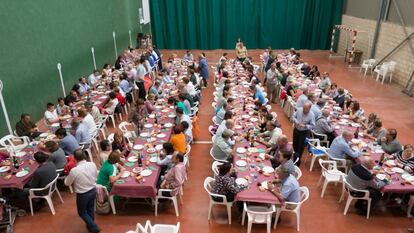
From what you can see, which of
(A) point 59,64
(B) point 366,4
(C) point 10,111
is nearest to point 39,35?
(A) point 59,64

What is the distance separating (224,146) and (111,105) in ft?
16.0

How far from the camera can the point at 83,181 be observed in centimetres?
520

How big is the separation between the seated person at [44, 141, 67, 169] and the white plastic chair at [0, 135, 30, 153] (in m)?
1.38

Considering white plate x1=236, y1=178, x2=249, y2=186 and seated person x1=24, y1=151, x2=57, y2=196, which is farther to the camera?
seated person x1=24, y1=151, x2=57, y2=196

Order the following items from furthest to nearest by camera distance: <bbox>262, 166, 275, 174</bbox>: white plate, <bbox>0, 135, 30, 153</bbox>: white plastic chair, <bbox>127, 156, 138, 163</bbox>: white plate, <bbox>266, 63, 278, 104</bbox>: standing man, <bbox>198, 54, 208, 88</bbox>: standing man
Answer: <bbox>198, 54, 208, 88</bbox>: standing man → <bbox>266, 63, 278, 104</bbox>: standing man → <bbox>0, 135, 30, 153</bbox>: white plastic chair → <bbox>127, 156, 138, 163</bbox>: white plate → <bbox>262, 166, 275, 174</bbox>: white plate

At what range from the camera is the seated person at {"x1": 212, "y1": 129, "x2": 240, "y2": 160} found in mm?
6816

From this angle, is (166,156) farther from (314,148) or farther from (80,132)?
(314,148)

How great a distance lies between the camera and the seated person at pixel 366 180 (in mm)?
5781

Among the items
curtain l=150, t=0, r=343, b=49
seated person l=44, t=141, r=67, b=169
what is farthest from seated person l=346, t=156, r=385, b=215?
curtain l=150, t=0, r=343, b=49

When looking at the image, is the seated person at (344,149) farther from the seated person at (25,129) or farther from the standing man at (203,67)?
the standing man at (203,67)

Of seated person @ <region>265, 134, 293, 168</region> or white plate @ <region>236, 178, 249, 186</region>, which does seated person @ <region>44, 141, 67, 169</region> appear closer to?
white plate @ <region>236, 178, 249, 186</region>

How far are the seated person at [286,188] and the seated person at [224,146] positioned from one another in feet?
4.99

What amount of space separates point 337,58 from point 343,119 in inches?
A: 525

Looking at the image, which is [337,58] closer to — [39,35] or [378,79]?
[378,79]
